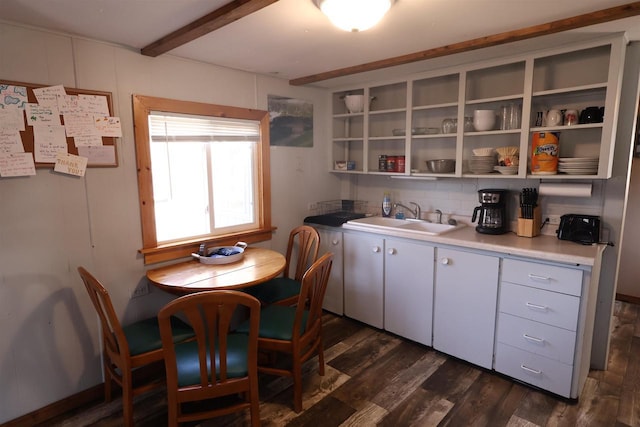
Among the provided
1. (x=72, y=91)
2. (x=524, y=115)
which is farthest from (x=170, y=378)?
(x=524, y=115)

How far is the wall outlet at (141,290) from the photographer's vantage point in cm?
236

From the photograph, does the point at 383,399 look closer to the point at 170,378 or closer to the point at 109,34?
the point at 170,378

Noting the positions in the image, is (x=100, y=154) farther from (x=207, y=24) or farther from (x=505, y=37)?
(x=505, y=37)

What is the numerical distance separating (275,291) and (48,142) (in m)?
1.66

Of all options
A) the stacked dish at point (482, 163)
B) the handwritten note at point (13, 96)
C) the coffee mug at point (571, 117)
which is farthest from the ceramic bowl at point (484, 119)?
the handwritten note at point (13, 96)

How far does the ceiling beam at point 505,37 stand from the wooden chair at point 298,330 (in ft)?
4.70

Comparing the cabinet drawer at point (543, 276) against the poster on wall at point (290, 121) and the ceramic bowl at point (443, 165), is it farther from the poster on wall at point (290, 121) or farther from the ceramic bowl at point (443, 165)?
the poster on wall at point (290, 121)

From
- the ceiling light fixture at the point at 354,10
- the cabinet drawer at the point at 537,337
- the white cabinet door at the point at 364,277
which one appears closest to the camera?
the ceiling light fixture at the point at 354,10

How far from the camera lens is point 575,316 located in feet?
6.74

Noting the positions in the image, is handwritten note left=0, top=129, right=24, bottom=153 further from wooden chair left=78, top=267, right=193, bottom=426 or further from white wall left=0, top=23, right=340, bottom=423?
wooden chair left=78, top=267, right=193, bottom=426

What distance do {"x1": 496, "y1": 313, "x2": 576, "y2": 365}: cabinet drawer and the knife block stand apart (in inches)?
23.4

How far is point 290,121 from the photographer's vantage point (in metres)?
3.21

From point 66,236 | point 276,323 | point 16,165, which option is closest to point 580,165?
point 276,323

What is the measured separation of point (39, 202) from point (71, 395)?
3.79 feet
